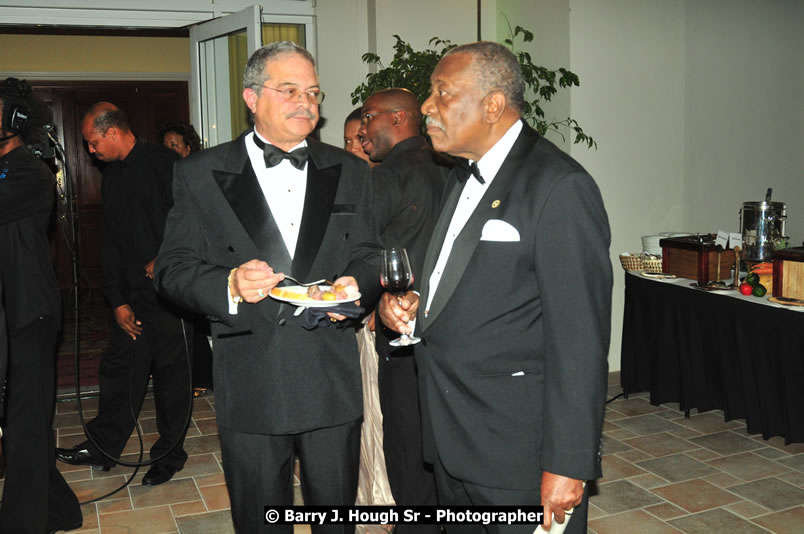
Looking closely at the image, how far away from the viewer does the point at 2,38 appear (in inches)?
389

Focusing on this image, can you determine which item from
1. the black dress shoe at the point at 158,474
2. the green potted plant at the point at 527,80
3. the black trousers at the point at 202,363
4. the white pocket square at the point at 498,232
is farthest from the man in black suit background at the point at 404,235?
the black trousers at the point at 202,363

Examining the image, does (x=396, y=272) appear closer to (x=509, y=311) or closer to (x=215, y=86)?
(x=509, y=311)

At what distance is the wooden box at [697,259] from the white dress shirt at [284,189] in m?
3.28

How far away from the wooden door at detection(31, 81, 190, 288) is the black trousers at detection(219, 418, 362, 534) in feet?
29.0

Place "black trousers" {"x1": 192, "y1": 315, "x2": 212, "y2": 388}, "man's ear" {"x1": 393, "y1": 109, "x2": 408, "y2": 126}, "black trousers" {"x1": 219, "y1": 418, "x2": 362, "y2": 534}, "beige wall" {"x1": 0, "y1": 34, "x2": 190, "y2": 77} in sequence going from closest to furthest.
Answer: "black trousers" {"x1": 219, "y1": 418, "x2": 362, "y2": 534} → "man's ear" {"x1": 393, "y1": 109, "x2": 408, "y2": 126} → "black trousers" {"x1": 192, "y1": 315, "x2": 212, "y2": 388} → "beige wall" {"x1": 0, "y1": 34, "x2": 190, "y2": 77}

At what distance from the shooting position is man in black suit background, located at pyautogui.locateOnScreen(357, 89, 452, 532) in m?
3.25

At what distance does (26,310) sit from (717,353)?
3.81 metres

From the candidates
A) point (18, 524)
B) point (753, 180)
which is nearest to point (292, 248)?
point (18, 524)

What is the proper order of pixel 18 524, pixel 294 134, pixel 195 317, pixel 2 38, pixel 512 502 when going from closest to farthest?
1. pixel 512 502
2. pixel 294 134
3. pixel 18 524
4. pixel 195 317
5. pixel 2 38

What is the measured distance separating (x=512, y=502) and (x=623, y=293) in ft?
14.6

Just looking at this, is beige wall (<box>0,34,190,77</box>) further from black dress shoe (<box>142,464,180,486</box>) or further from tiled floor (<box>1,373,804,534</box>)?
black dress shoe (<box>142,464,180,486</box>)

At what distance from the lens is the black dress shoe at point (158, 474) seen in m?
4.20

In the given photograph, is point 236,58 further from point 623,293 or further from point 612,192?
point 623,293

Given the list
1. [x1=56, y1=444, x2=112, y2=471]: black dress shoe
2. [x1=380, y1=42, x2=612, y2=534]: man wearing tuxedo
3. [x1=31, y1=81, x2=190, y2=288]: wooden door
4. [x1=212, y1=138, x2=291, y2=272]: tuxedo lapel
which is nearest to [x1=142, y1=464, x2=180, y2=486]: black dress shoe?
[x1=56, y1=444, x2=112, y2=471]: black dress shoe
